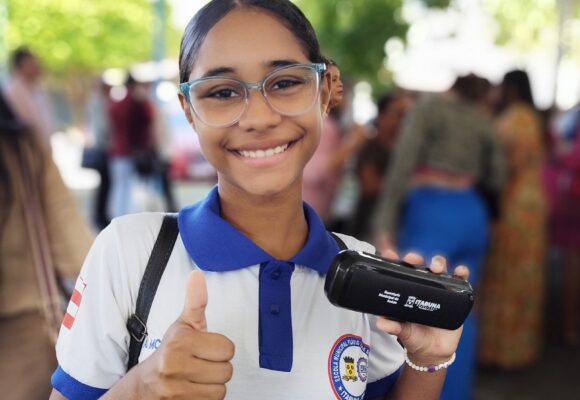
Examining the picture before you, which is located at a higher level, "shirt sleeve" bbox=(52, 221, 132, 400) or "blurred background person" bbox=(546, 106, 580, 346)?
"shirt sleeve" bbox=(52, 221, 132, 400)

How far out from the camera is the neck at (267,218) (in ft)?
4.02

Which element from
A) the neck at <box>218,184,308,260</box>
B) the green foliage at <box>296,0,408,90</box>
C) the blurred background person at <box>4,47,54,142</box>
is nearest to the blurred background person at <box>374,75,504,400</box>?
Answer: the neck at <box>218,184,308,260</box>

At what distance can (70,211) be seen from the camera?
1.97 metres

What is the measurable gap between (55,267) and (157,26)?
669 centimetres

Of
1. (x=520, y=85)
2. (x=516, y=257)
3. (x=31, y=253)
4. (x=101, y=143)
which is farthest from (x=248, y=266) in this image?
(x=101, y=143)

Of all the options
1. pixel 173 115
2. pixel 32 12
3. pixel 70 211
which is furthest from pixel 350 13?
pixel 32 12

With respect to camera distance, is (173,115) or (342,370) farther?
(173,115)

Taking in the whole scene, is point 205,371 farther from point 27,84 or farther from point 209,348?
point 27,84

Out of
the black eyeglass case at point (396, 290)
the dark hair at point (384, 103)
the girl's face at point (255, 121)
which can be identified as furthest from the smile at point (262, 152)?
the dark hair at point (384, 103)

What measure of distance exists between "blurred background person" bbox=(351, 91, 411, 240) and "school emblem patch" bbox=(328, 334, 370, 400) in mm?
2623

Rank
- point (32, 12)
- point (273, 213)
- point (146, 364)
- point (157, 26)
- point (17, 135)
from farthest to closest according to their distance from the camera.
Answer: point (32, 12) < point (157, 26) < point (17, 135) < point (273, 213) < point (146, 364)

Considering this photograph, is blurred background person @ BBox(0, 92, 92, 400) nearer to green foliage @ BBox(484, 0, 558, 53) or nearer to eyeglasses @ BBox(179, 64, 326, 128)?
eyeglasses @ BBox(179, 64, 326, 128)

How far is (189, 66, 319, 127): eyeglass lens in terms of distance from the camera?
110 cm

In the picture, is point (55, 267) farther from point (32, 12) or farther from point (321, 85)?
point (32, 12)
